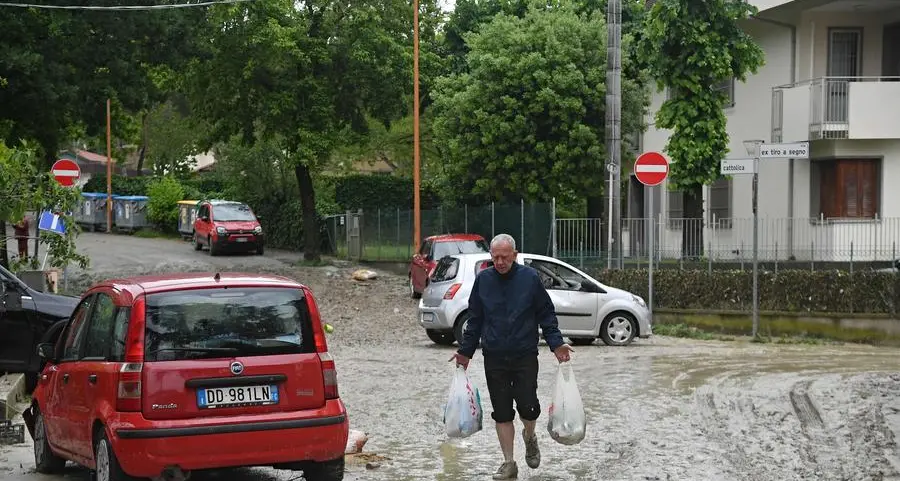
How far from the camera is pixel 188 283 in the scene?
8852 millimetres

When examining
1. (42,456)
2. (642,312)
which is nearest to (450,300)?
(642,312)

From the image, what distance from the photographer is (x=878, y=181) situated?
2930cm

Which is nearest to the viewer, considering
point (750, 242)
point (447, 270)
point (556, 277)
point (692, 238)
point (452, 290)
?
point (452, 290)

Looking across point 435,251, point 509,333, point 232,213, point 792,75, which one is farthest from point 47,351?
point 232,213

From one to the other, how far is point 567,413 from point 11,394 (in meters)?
7.41

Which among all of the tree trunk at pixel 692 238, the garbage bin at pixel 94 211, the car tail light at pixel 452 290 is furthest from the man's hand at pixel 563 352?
the garbage bin at pixel 94 211

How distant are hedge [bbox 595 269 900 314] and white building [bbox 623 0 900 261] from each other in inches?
89.0

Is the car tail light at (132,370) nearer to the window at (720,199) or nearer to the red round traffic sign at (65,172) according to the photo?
the red round traffic sign at (65,172)

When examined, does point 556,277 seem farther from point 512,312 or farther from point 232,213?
point 232,213

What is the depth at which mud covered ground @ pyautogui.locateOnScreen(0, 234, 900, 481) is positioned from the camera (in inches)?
400

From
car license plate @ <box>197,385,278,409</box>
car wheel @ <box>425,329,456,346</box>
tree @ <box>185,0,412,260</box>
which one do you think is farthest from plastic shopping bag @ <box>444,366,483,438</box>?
tree @ <box>185,0,412,260</box>

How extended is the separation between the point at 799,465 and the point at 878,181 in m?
20.6

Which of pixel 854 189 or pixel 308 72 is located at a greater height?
pixel 308 72

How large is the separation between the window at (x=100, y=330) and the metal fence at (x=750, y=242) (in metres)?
18.6
